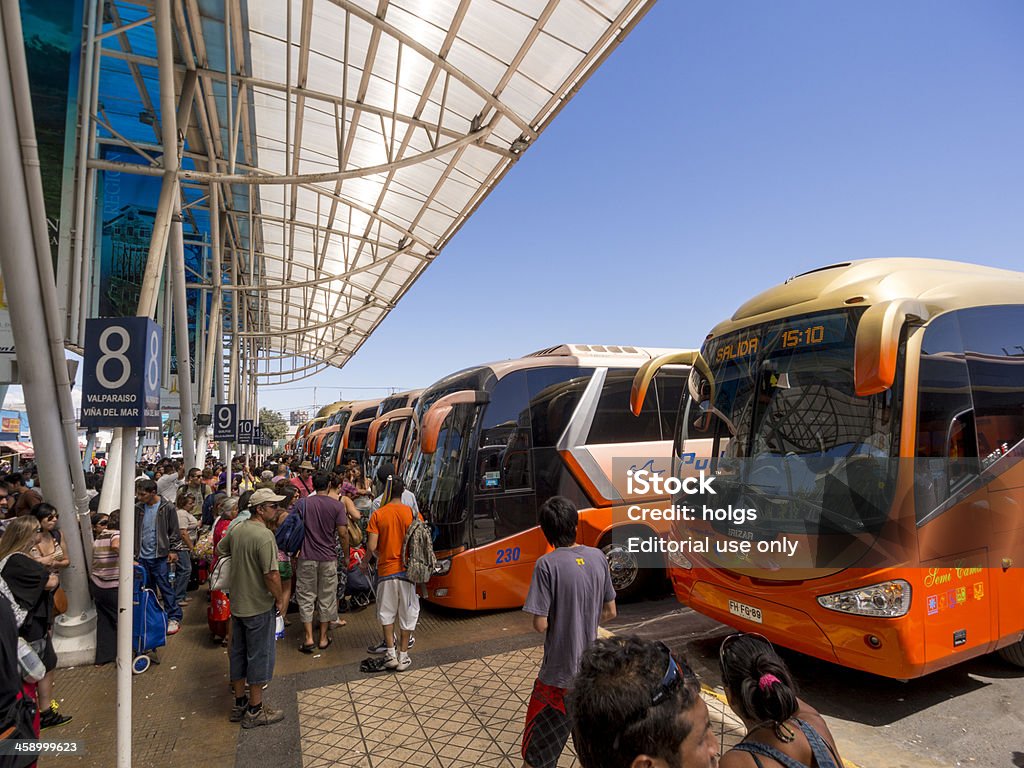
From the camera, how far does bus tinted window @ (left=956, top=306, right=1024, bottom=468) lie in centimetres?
458

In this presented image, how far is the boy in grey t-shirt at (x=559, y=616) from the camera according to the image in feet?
9.73

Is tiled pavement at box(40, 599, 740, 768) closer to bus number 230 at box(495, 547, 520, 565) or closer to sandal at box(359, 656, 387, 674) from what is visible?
sandal at box(359, 656, 387, 674)

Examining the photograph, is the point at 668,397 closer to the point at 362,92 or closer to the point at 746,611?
the point at 746,611

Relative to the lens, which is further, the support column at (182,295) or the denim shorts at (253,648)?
the support column at (182,295)

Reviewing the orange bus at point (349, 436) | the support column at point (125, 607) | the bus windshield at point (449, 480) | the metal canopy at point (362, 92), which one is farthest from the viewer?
the orange bus at point (349, 436)

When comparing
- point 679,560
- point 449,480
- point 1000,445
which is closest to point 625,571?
point 679,560

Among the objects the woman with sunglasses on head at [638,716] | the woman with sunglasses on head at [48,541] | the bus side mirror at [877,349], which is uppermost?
the bus side mirror at [877,349]

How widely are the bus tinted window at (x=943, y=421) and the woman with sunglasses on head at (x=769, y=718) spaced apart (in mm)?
2895

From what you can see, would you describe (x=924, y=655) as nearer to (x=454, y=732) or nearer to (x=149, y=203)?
(x=454, y=732)

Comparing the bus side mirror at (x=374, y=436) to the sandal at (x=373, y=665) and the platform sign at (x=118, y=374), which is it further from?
the platform sign at (x=118, y=374)

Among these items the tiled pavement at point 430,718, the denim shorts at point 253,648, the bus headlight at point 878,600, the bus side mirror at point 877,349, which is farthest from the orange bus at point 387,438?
the bus side mirror at point 877,349

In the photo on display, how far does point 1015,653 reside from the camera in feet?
16.5

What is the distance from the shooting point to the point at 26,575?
3.74 meters

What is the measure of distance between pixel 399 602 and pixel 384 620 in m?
0.20
